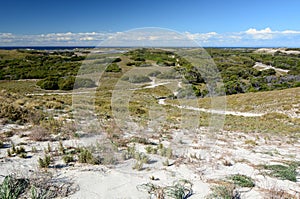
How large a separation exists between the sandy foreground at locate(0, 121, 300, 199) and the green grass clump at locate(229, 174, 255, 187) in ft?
0.48

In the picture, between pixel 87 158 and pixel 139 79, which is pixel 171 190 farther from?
pixel 139 79

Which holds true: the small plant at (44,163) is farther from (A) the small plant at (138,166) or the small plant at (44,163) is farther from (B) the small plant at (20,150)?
(A) the small plant at (138,166)

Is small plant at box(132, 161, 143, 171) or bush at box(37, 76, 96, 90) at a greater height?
small plant at box(132, 161, 143, 171)

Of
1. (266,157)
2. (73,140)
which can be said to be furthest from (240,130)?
(73,140)

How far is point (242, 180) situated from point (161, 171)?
203cm

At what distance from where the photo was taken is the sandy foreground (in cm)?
517

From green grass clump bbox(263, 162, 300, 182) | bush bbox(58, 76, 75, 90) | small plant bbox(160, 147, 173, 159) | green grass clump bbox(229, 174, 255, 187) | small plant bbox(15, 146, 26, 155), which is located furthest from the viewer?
bush bbox(58, 76, 75, 90)

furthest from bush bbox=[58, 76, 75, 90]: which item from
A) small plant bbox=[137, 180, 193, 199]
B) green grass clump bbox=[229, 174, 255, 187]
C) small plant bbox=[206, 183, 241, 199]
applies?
small plant bbox=[206, 183, 241, 199]

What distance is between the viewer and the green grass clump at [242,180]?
18.0 feet

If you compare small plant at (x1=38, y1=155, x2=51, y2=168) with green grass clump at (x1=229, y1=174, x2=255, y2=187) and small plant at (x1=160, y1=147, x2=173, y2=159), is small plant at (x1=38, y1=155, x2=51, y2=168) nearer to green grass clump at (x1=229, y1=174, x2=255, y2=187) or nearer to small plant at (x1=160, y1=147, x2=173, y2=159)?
small plant at (x1=160, y1=147, x2=173, y2=159)

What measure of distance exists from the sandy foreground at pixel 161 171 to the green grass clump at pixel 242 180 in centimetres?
15

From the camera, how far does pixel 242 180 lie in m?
5.66

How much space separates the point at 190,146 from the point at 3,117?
27.0 ft

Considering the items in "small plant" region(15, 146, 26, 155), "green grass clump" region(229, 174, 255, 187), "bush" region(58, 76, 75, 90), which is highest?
"small plant" region(15, 146, 26, 155)
